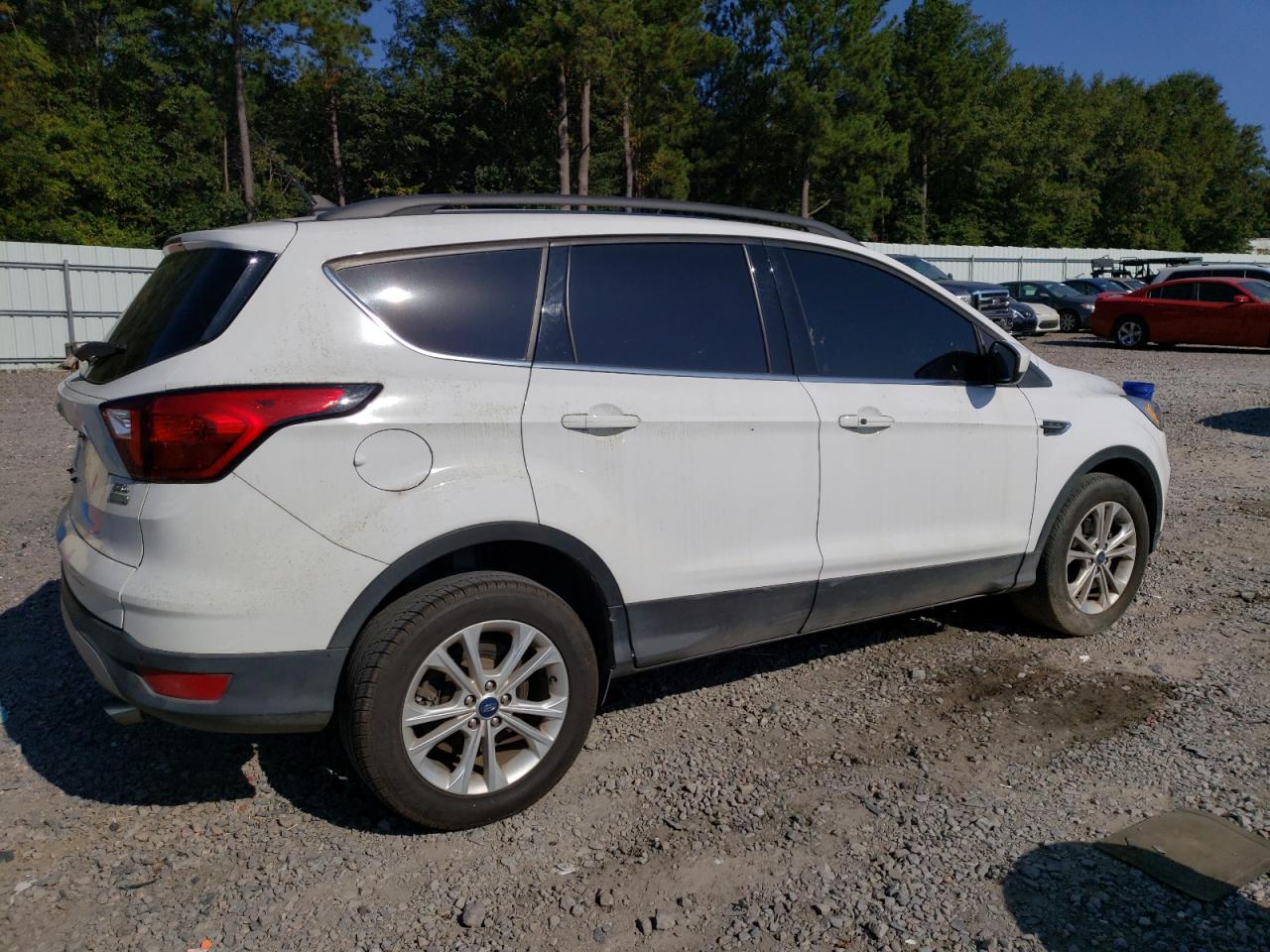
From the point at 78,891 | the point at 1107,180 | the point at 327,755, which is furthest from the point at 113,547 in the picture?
the point at 1107,180

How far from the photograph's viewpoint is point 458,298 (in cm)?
327

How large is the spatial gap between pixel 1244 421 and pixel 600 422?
10.5 meters

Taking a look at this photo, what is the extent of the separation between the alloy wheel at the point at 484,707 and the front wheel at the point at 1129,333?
22.0 meters

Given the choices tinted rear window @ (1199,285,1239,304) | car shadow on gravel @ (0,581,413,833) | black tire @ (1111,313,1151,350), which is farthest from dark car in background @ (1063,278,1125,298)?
car shadow on gravel @ (0,581,413,833)

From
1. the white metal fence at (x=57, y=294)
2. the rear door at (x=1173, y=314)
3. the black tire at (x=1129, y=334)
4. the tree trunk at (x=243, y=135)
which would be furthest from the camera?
the tree trunk at (x=243, y=135)

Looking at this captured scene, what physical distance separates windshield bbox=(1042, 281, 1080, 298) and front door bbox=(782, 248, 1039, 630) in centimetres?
2537

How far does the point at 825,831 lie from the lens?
3311 millimetres

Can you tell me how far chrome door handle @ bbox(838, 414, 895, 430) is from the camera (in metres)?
3.92

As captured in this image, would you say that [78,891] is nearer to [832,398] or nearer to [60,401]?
[60,401]

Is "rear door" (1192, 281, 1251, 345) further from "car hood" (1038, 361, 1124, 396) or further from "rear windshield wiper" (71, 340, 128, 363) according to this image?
"rear windshield wiper" (71, 340, 128, 363)

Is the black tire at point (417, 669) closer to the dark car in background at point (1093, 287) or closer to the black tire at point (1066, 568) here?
the black tire at point (1066, 568)

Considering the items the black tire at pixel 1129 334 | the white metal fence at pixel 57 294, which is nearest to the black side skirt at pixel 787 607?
the white metal fence at pixel 57 294

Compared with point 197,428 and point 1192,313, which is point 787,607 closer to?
point 197,428

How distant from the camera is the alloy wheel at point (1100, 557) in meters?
4.87
